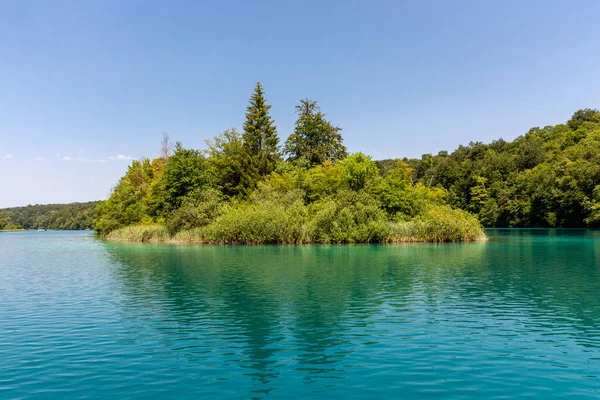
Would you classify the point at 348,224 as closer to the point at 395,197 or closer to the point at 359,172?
the point at 395,197

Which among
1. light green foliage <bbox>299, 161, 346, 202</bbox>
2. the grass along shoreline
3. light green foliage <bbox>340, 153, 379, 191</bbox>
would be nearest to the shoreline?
the grass along shoreline

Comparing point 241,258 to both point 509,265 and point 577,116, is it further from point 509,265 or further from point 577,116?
point 577,116

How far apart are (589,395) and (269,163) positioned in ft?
229

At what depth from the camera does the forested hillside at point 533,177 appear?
88.1 meters

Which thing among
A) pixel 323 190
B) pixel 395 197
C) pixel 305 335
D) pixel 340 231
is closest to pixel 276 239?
pixel 340 231

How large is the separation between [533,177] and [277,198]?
229ft

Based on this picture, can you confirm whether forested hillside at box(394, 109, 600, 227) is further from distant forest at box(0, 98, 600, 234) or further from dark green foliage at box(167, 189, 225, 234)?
dark green foliage at box(167, 189, 225, 234)

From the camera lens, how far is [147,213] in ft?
251

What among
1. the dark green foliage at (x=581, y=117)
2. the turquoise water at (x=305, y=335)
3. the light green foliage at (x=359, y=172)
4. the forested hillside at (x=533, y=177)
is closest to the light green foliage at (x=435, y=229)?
the light green foliage at (x=359, y=172)

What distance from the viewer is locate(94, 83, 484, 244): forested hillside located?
55438mm

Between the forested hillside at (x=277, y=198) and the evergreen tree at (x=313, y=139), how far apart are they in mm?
186

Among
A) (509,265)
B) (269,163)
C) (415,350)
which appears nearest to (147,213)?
(269,163)

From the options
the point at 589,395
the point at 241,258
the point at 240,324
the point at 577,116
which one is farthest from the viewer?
the point at 577,116

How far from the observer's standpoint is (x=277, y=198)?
2517 inches
